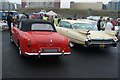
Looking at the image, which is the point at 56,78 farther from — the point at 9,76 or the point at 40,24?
the point at 40,24

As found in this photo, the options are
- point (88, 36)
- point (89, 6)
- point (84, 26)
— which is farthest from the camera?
point (89, 6)

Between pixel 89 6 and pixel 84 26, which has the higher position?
pixel 89 6

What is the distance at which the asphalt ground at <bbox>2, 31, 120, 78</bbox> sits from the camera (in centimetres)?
645

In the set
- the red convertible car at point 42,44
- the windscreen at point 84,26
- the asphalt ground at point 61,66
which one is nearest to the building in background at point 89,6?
the windscreen at point 84,26

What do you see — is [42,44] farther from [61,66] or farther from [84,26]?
[84,26]

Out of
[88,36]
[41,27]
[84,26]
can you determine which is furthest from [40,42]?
[84,26]

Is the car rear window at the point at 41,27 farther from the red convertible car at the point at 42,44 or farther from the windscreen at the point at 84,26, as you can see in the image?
the windscreen at the point at 84,26

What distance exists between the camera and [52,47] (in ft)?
25.5

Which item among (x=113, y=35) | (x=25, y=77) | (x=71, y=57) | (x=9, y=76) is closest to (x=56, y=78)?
Answer: (x=25, y=77)

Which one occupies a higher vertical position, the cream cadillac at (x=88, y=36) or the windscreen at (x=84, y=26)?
the windscreen at (x=84, y=26)

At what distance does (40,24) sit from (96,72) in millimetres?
3444

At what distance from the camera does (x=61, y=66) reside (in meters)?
7.42

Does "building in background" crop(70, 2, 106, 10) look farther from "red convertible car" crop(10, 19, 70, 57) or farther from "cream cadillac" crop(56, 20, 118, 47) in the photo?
"red convertible car" crop(10, 19, 70, 57)

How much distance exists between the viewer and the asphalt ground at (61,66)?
6445mm
